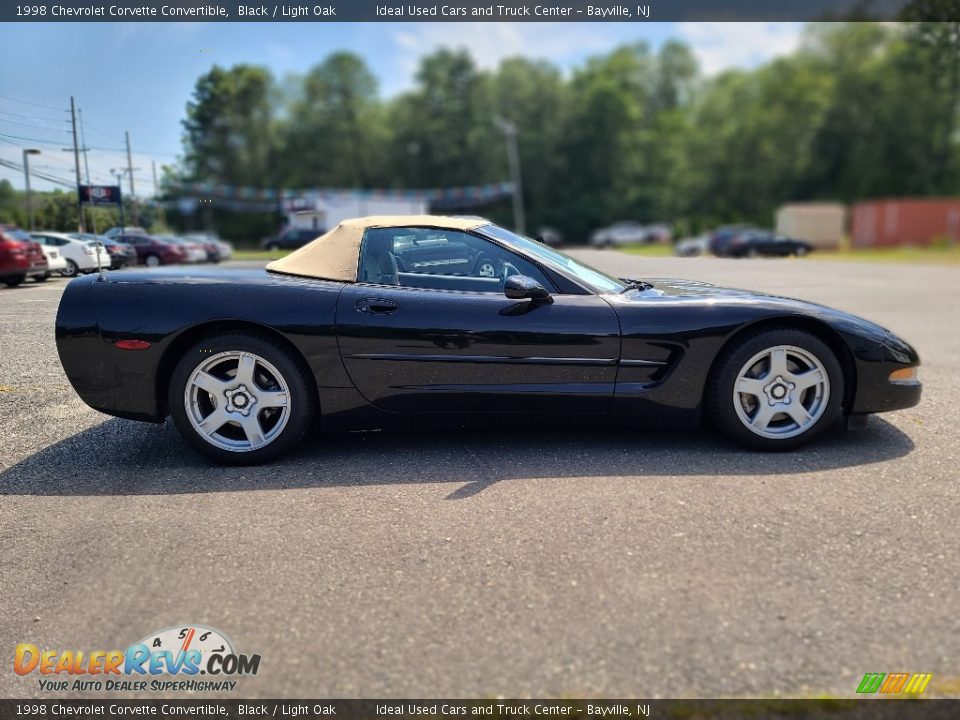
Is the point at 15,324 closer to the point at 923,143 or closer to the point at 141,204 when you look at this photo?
the point at 141,204

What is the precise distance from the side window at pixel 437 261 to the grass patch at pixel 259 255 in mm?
640

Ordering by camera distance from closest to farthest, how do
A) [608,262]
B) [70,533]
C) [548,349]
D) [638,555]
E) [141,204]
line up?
[638,555], [70,533], [548,349], [141,204], [608,262]

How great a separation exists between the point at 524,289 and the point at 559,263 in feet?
1.47

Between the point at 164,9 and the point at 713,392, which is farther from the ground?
the point at 164,9

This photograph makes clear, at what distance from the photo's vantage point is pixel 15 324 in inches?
162

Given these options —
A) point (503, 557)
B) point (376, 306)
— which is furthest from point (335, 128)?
point (503, 557)

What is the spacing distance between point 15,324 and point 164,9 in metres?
2.09

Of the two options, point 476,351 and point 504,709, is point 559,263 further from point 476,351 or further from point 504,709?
point 504,709

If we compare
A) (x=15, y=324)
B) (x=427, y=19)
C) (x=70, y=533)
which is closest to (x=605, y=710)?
(x=70, y=533)

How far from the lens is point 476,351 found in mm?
3348

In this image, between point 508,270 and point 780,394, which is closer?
point 780,394

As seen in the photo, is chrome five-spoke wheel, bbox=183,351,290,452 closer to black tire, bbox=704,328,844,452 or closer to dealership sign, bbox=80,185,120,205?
Result: dealership sign, bbox=80,185,120,205

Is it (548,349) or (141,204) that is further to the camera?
(141,204)

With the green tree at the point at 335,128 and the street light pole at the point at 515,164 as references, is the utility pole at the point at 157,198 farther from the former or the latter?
the street light pole at the point at 515,164
